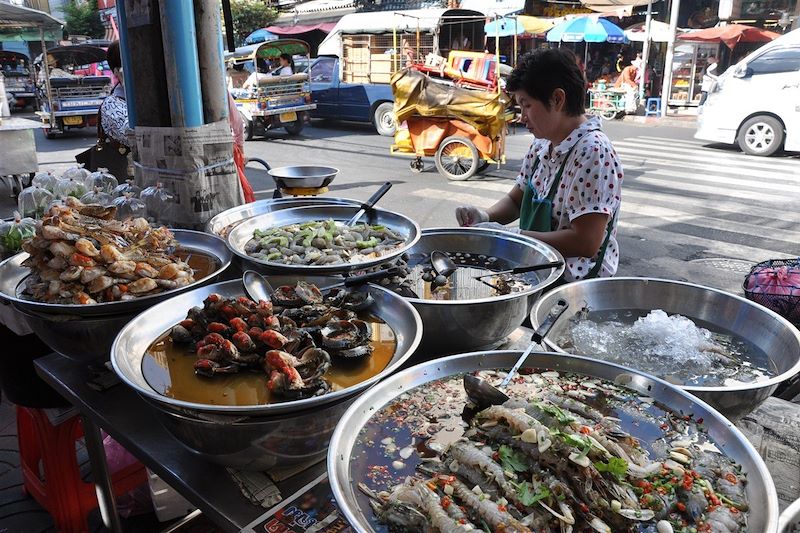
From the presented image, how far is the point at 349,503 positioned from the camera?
3.10 feet

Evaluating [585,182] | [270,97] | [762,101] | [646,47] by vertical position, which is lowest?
[585,182]

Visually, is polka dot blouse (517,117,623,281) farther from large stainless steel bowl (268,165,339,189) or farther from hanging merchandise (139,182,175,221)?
hanging merchandise (139,182,175,221)

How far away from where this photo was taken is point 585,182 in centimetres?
244

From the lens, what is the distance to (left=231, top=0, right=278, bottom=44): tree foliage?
92.6 ft

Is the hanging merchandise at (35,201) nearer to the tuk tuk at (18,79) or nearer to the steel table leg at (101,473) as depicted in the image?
the steel table leg at (101,473)

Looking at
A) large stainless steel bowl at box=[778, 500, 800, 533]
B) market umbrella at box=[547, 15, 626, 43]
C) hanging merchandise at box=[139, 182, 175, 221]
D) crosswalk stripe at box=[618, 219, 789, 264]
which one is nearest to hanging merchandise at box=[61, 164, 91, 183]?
hanging merchandise at box=[139, 182, 175, 221]

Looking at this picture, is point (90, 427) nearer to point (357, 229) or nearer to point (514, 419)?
point (357, 229)

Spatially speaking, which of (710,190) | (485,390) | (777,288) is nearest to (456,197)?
(710,190)

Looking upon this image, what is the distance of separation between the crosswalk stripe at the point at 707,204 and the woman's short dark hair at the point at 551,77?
229 inches

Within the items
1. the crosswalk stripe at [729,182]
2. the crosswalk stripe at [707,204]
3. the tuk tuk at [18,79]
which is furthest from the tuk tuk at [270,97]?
the tuk tuk at [18,79]

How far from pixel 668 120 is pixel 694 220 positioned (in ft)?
35.2

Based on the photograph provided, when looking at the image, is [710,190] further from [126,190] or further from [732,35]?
[732,35]

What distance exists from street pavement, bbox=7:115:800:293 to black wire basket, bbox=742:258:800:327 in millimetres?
2223

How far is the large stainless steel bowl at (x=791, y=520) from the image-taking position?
1.01 m
